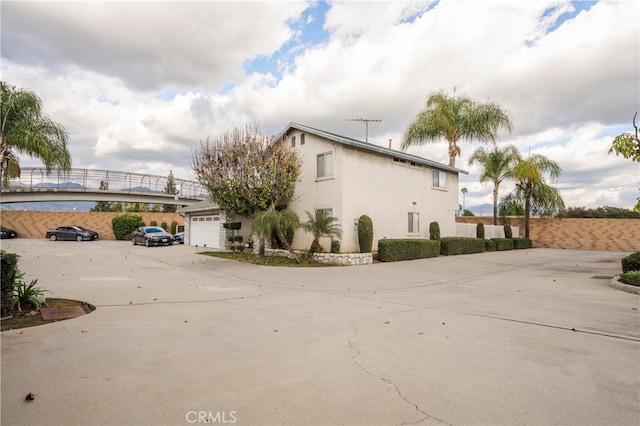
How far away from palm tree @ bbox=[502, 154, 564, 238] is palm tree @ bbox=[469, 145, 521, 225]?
0.72 metres

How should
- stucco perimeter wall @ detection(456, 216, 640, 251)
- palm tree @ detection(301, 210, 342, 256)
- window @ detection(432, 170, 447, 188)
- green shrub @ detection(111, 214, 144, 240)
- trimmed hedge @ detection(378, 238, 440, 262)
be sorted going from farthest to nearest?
green shrub @ detection(111, 214, 144, 240) → stucco perimeter wall @ detection(456, 216, 640, 251) → window @ detection(432, 170, 447, 188) → trimmed hedge @ detection(378, 238, 440, 262) → palm tree @ detection(301, 210, 342, 256)

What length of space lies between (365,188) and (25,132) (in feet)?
43.6

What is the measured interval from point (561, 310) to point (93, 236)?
37.3 metres

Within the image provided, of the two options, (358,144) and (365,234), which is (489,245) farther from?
(358,144)

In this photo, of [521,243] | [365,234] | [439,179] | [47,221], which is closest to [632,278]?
[365,234]

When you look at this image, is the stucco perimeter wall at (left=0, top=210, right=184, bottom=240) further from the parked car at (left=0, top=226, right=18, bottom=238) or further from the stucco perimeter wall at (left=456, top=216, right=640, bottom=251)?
the stucco perimeter wall at (left=456, top=216, right=640, bottom=251)

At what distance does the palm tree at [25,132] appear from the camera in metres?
9.65

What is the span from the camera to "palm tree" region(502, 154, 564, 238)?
28.6m

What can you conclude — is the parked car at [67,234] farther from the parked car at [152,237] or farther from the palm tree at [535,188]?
the palm tree at [535,188]

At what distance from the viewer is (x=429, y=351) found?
482 centimetres

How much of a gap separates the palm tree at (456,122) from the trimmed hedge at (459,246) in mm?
8642

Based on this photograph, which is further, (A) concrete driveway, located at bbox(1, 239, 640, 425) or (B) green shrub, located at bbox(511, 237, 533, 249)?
(B) green shrub, located at bbox(511, 237, 533, 249)

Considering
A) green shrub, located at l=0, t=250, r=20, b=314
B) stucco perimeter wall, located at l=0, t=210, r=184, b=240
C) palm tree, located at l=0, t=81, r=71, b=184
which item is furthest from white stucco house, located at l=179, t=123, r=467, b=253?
stucco perimeter wall, located at l=0, t=210, r=184, b=240

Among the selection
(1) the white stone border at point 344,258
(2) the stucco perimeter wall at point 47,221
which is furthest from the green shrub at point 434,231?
(2) the stucco perimeter wall at point 47,221
